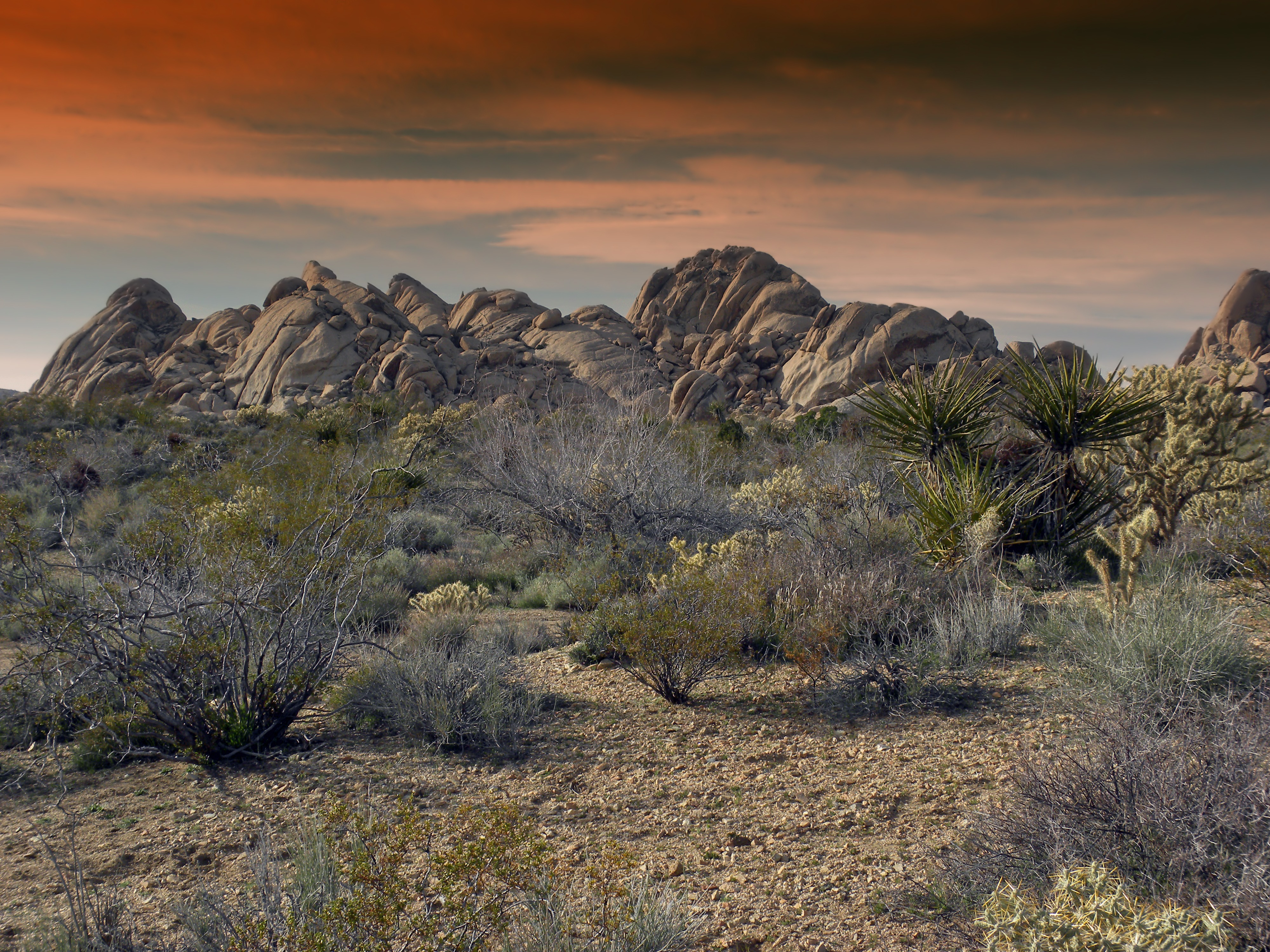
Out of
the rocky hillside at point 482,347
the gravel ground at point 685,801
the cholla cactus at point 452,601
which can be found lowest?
the gravel ground at point 685,801

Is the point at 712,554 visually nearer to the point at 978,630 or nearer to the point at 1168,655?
the point at 978,630

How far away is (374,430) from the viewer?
1014 inches

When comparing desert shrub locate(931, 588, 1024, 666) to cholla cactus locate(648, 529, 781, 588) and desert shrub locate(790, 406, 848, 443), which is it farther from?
desert shrub locate(790, 406, 848, 443)

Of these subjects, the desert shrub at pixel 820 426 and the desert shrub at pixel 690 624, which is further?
the desert shrub at pixel 820 426

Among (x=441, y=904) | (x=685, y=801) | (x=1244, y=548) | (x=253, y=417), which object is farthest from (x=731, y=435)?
(x=253, y=417)

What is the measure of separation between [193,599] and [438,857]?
439cm

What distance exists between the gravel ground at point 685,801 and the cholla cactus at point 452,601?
9.59 feet

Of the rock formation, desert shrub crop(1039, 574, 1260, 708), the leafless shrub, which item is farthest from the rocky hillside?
desert shrub crop(1039, 574, 1260, 708)

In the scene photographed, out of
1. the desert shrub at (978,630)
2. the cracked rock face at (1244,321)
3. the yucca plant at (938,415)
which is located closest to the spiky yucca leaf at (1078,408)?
the yucca plant at (938,415)

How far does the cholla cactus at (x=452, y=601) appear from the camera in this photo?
8.46 metres

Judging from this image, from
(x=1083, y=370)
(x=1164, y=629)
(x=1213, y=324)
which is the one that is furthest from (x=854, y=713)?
(x=1213, y=324)

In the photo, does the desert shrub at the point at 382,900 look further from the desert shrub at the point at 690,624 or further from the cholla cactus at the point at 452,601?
the cholla cactus at the point at 452,601

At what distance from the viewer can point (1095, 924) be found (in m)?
2.12

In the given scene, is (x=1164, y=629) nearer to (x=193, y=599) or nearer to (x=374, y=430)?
(x=193, y=599)
